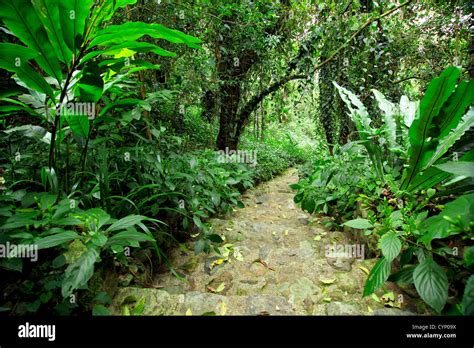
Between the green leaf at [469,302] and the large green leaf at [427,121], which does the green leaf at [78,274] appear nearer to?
the green leaf at [469,302]

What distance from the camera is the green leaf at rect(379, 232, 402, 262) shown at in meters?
1.08

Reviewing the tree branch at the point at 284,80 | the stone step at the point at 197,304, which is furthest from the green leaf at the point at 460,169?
the tree branch at the point at 284,80

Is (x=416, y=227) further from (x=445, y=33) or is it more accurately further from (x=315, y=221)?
(x=445, y=33)

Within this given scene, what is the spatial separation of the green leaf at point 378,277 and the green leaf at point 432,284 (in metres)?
0.11

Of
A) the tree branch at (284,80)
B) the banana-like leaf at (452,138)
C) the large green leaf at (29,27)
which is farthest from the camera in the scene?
the tree branch at (284,80)

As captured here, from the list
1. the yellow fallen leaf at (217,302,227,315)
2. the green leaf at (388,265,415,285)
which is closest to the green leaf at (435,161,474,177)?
the green leaf at (388,265,415,285)

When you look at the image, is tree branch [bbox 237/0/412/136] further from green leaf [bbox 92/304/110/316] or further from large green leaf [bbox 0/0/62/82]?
green leaf [bbox 92/304/110/316]

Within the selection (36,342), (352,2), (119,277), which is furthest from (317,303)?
(352,2)

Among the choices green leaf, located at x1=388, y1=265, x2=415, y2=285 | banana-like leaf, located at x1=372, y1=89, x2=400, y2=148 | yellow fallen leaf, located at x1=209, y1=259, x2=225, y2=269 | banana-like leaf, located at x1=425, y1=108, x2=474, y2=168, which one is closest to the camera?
green leaf, located at x1=388, y1=265, x2=415, y2=285

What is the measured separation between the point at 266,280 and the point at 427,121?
138 cm

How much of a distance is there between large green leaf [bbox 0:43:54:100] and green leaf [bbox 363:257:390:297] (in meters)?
1.68

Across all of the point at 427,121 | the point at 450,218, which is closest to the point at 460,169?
the point at 450,218

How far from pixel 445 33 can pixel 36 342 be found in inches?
250

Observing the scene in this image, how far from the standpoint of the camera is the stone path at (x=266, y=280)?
121 cm
